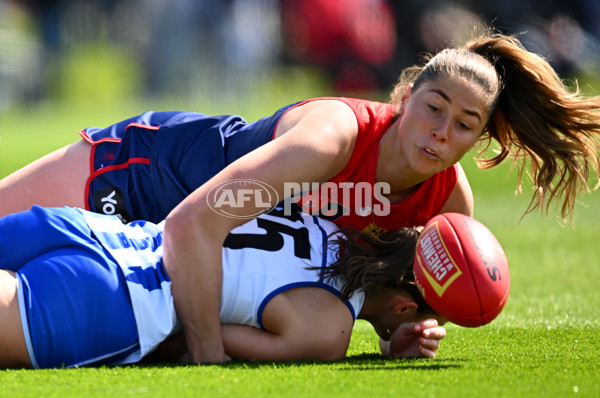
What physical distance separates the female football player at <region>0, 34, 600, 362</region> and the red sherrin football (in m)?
0.53

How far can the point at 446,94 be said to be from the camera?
3.92m

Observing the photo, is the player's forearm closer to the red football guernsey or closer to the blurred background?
the red football guernsey

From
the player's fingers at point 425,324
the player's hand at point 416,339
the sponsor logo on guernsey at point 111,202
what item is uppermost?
the sponsor logo on guernsey at point 111,202

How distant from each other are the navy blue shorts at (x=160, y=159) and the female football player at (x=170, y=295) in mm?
506

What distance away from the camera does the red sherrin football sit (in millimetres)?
3492

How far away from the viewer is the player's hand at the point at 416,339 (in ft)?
12.2

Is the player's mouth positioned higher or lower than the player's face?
lower

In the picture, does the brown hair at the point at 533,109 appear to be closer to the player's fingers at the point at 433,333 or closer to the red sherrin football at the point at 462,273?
the red sherrin football at the point at 462,273

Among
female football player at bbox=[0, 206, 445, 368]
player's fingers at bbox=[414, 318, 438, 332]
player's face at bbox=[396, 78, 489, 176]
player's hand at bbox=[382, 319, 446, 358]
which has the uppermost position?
player's face at bbox=[396, 78, 489, 176]

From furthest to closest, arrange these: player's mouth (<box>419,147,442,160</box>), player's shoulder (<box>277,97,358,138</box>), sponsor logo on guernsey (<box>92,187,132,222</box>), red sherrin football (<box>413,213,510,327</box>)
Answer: sponsor logo on guernsey (<box>92,187,132,222</box>) → player's mouth (<box>419,147,442,160</box>) → player's shoulder (<box>277,97,358,138</box>) → red sherrin football (<box>413,213,510,327</box>)

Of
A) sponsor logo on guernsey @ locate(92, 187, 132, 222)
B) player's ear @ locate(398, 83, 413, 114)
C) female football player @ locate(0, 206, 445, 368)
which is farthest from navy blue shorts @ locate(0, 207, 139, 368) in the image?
player's ear @ locate(398, 83, 413, 114)

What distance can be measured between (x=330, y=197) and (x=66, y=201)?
131cm

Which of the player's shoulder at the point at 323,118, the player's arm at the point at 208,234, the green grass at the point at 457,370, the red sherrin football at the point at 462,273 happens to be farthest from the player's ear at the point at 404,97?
the green grass at the point at 457,370

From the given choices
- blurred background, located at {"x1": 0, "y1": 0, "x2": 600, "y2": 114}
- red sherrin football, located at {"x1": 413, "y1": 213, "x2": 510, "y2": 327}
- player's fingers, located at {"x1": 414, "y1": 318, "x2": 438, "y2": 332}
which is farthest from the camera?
blurred background, located at {"x1": 0, "y1": 0, "x2": 600, "y2": 114}
